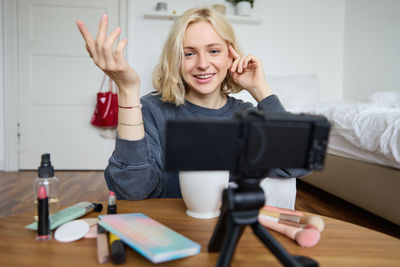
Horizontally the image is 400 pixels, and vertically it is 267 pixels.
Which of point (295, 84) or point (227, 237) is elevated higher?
point (295, 84)

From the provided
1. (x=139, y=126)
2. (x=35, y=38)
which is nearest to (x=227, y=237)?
(x=139, y=126)

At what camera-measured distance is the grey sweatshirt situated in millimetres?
771

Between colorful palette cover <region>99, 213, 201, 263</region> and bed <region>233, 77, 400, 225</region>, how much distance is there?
4.71 ft

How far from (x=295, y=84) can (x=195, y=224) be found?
254cm

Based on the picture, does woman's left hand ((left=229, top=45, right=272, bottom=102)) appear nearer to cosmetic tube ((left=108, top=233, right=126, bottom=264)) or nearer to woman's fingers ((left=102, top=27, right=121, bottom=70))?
woman's fingers ((left=102, top=27, right=121, bottom=70))

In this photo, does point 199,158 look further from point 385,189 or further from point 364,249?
point 385,189

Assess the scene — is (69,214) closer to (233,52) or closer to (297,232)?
(297,232)

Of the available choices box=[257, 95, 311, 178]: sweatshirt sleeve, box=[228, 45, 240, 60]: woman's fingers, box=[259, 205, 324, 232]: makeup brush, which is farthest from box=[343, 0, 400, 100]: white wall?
box=[259, 205, 324, 232]: makeup brush

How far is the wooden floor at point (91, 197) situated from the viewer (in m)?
1.93

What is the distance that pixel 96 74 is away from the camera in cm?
325

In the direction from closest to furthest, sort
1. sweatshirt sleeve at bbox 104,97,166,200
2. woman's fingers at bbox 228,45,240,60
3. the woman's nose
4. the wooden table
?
1. the wooden table
2. sweatshirt sleeve at bbox 104,97,166,200
3. the woman's nose
4. woman's fingers at bbox 228,45,240,60

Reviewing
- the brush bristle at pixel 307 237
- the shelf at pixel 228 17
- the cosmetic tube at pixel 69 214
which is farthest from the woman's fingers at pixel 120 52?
the shelf at pixel 228 17

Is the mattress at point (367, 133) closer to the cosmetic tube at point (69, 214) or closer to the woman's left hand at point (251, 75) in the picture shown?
the woman's left hand at point (251, 75)

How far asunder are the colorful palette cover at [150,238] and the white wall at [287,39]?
2.82 m
